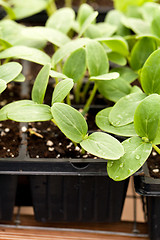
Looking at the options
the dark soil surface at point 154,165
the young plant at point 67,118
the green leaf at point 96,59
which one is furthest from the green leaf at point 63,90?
the dark soil surface at point 154,165

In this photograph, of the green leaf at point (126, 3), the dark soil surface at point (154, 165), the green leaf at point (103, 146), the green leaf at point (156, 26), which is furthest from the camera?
the green leaf at point (126, 3)

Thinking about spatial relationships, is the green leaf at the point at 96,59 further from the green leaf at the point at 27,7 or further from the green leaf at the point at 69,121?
the green leaf at the point at 27,7

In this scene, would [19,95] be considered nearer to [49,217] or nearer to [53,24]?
[53,24]

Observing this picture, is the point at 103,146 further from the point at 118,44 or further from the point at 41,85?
the point at 118,44

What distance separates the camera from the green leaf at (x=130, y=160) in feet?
1.90

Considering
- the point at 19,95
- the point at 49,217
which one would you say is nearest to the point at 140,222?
the point at 49,217

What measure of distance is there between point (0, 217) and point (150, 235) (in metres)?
0.31

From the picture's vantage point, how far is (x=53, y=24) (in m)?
0.87

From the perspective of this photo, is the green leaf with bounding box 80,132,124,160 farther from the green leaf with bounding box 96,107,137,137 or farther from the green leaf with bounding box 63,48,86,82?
the green leaf with bounding box 63,48,86,82

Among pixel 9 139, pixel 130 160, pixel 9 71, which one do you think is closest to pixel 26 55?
pixel 9 71

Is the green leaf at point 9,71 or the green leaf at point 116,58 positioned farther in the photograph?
the green leaf at point 116,58

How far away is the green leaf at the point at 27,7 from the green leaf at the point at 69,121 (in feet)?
1.75

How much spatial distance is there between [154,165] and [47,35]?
1.12 feet

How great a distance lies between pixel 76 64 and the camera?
0.72 metres
